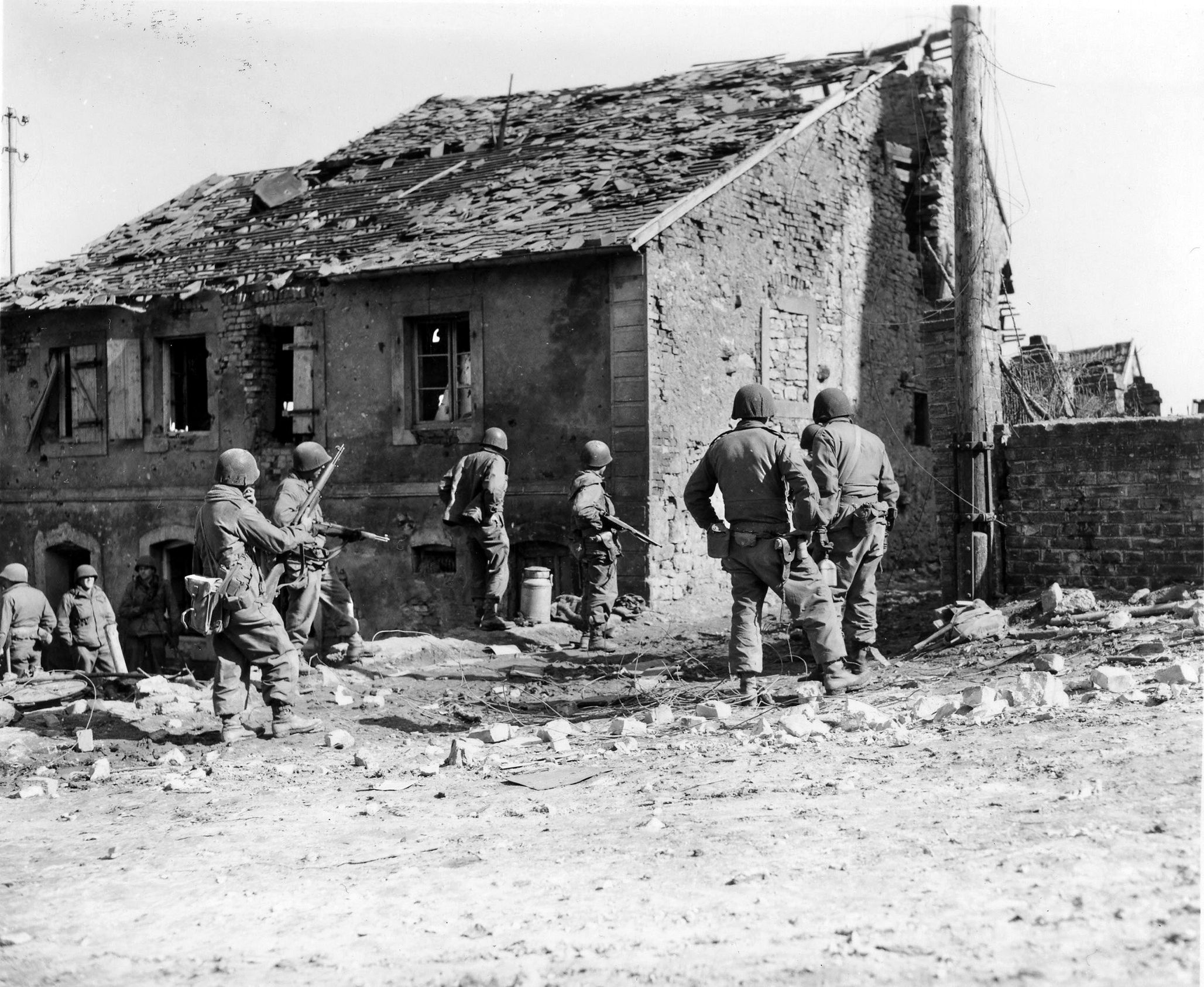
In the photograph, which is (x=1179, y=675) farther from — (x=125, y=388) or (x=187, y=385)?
(x=125, y=388)

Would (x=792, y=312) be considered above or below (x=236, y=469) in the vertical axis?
above

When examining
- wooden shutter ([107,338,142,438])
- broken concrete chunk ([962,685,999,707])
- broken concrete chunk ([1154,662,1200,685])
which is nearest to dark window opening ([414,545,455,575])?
wooden shutter ([107,338,142,438])

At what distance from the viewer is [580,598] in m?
13.9

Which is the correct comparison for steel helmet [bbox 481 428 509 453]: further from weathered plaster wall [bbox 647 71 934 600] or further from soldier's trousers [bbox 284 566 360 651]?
soldier's trousers [bbox 284 566 360 651]

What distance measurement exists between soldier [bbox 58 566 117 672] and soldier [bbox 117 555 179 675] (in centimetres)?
155

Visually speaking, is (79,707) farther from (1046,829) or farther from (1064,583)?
(1064,583)

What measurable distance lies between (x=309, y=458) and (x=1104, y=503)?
23.4ft

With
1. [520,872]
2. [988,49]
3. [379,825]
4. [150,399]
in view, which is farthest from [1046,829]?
[150,399]

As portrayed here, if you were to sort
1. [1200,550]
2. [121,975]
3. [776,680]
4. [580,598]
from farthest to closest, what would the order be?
1. [580,598]
2. [1200,550]
3. [776,680]
4. [121,975]

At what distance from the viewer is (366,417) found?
1571 cm

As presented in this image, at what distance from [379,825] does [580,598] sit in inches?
324

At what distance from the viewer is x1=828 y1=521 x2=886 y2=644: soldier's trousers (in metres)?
8.82

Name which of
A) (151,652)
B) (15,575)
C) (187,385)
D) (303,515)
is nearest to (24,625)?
(15,575)

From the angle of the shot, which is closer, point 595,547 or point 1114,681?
point 1114,681
